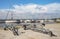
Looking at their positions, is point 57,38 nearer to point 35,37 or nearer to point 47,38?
point 47,38

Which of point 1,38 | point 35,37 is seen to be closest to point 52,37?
point 35,37

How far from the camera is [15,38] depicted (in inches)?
551

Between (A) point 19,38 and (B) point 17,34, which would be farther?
(B) point 17,34

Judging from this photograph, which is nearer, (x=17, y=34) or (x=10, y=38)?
(x=10, y=38)

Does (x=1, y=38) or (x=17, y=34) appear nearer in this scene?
(x=1, y=38)

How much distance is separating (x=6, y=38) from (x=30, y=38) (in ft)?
7.50

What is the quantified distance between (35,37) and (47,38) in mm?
1164

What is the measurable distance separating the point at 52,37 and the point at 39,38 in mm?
1353

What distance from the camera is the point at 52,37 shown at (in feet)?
46.1

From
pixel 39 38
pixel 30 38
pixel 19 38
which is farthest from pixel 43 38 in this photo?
pixel 19 38

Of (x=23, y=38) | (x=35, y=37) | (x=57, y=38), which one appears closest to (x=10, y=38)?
(x=23, y=38)

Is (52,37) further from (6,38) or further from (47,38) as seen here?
(6,38)

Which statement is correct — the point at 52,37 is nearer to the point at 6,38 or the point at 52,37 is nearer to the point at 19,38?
the point at 19,38

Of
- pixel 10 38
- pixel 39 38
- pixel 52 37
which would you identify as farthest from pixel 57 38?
pixel 10 38
